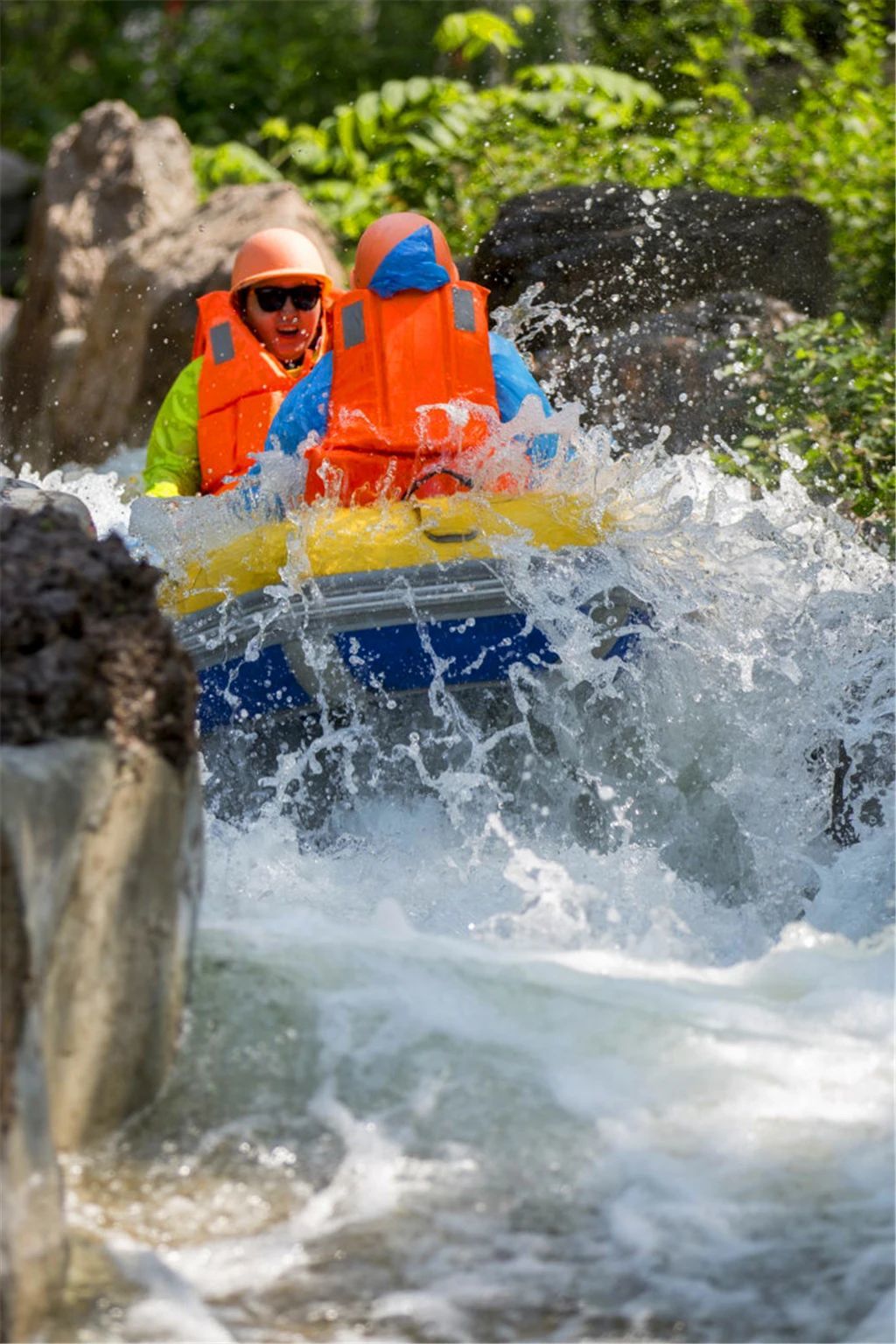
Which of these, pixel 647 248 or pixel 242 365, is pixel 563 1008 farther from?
pixel 647 248

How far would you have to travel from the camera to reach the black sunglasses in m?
6.04

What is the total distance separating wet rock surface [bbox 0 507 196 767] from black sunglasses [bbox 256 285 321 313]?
Result: 129 inches

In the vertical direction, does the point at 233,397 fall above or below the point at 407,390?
below

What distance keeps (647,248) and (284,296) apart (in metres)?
2.36

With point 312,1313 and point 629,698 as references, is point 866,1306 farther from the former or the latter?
point 629,698

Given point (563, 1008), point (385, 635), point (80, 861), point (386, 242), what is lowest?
point (563, 1008)

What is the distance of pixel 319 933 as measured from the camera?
3320mm

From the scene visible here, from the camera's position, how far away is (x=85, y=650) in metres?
2.69

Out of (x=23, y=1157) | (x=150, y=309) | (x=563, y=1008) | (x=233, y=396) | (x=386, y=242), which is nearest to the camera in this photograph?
(x=23, y=1157)

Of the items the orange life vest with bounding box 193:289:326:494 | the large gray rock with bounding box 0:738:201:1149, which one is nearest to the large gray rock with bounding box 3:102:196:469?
the orange life vest with bounding box 193:289:326:494

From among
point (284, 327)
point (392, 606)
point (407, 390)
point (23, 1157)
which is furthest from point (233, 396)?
point (23, 1157)

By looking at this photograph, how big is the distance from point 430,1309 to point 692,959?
1308mm

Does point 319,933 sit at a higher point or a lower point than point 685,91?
lower

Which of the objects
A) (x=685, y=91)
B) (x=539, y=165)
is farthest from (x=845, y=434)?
(x=685, y=91)
